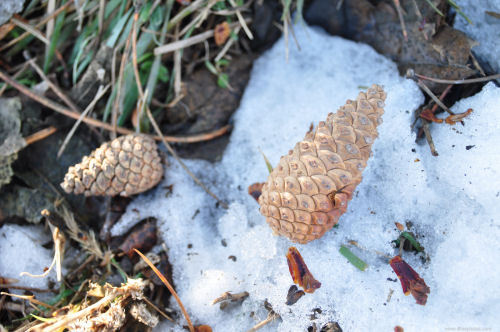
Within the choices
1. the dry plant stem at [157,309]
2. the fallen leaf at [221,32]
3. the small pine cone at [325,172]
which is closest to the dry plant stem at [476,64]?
the small pine cone at [325,172]

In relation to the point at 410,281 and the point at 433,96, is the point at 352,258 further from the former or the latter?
the point at 433,96

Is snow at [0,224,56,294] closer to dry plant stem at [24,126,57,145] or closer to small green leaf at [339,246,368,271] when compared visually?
dry plant stem at [24,126,57,145]

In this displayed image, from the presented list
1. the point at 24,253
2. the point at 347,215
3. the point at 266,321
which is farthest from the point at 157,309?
the point at 347,215

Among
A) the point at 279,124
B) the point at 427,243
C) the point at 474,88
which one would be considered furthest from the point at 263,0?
the point at 427,243

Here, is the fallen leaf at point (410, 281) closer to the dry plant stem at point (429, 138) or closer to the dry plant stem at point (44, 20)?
the dry plant stem at point (429, 138)

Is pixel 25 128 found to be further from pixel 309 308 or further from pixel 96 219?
pixel 309 308

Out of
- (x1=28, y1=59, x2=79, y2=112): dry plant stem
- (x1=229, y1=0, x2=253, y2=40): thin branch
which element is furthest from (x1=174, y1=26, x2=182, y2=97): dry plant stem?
(x1=28, y1=59, x2=79, y2=112): dry plant stem
